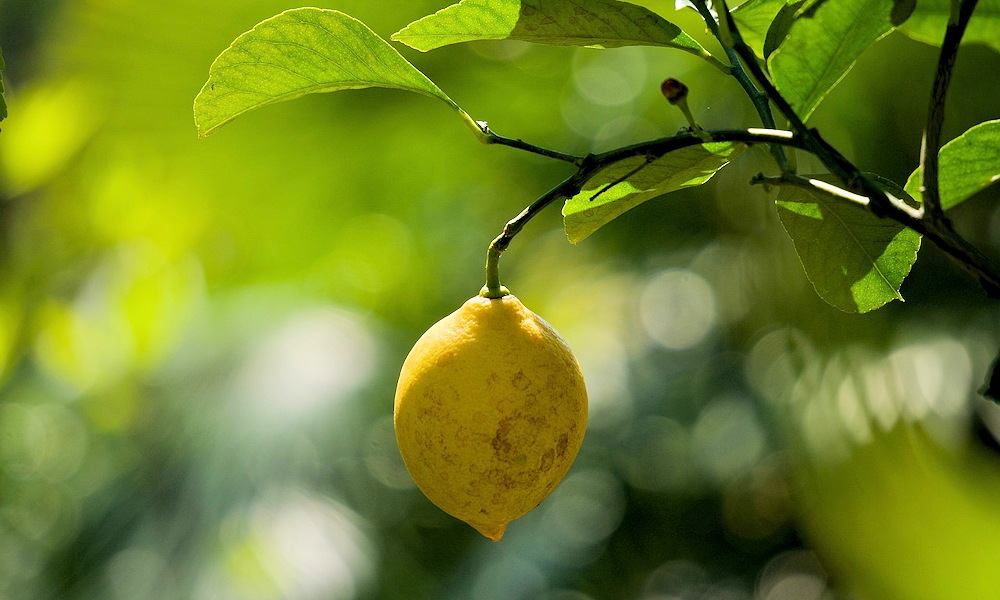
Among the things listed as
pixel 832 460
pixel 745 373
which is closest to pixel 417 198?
pixel 745 373

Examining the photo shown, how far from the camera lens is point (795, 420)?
8.21ft

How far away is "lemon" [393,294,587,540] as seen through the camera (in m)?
0.54

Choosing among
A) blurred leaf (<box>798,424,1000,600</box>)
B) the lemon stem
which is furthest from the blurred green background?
the lemon stem

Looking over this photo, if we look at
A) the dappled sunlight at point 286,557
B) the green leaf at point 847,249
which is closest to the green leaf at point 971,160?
the green leaf at point 847,249

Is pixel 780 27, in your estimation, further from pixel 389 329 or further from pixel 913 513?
pixel 389 329

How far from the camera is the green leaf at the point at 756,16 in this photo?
59 cm

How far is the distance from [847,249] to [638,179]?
14cm

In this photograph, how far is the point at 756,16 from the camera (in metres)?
0.60

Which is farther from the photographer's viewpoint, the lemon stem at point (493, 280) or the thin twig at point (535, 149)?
the lemon stem at point (493, 280)

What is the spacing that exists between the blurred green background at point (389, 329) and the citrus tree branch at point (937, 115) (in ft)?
5.92

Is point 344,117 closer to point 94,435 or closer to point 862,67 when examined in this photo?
point 94,435

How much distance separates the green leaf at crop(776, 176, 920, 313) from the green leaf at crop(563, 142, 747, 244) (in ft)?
0.17

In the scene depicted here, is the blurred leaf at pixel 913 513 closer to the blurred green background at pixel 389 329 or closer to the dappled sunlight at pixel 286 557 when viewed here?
the blurred green background at pixel 389 329

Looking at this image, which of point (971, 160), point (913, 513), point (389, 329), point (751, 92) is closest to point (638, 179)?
point (751, 92)
